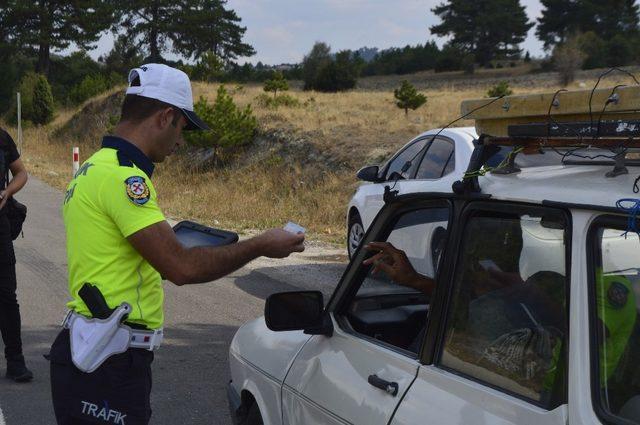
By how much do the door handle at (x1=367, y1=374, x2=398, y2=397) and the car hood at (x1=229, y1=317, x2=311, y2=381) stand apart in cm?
67

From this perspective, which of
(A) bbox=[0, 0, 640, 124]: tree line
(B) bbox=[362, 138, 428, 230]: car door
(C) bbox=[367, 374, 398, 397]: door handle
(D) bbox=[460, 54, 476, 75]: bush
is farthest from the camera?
(D) bbox=[460, 54, 476, 75]: bush

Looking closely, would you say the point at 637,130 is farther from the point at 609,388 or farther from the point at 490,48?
the point at 490,48

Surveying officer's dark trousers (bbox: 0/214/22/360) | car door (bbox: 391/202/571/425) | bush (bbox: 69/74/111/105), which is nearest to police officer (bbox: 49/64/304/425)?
car door (bbox: 391/202/571/425)

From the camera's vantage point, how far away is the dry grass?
1588 centimetres

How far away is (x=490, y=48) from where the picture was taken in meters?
78.4

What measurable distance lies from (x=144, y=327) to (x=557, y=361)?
1450 millimetres

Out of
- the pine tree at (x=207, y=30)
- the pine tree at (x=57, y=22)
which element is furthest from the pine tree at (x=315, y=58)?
the pine tree at (x=57, y=22)

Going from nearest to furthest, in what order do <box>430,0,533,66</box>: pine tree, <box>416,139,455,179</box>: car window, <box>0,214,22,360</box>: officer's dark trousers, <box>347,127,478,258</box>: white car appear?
<box>0,214,22,360</box>: officer's dark trousers < <box>347,127,478,258</box>: white car < <box>416,139,455,179</box>: car window < <box>430,0,533,66</box>: pine tree

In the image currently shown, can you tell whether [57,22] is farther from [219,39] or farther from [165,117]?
[165,117]

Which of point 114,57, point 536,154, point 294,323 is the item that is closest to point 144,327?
point 294,323

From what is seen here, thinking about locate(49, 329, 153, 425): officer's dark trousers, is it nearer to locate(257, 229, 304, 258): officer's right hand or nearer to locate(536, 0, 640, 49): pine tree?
locate(257, 229, 304, 258): officer's right hand

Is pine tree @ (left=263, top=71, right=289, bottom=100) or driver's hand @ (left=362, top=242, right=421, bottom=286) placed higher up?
driver's hand @ (left=362, top=242, right=421, bottom=286)

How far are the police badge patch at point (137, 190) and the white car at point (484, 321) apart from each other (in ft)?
2.24

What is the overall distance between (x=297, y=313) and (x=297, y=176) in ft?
56.6
